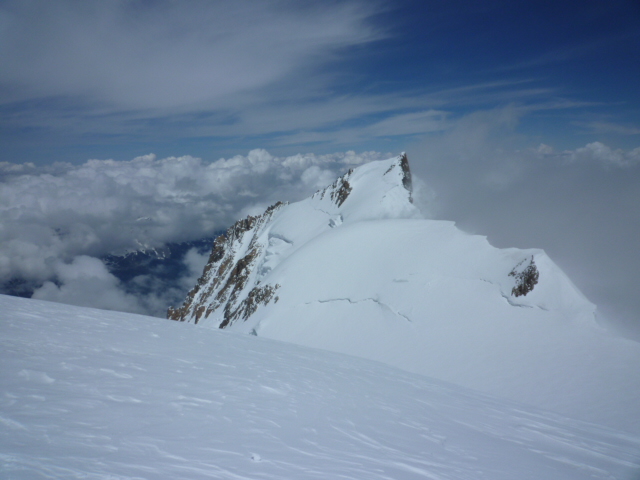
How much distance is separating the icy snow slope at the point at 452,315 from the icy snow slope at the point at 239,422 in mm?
5003

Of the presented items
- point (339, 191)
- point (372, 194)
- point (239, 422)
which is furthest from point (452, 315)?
point (339, 191)

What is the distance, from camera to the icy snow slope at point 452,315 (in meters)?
12.4

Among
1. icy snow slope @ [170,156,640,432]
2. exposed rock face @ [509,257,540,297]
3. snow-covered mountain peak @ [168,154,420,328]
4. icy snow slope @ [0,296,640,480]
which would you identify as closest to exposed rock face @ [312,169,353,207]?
snow-covered mountain peak @ [168,154,420,328]

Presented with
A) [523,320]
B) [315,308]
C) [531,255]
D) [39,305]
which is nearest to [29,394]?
[39,305]

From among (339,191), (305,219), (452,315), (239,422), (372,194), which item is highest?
(339,191)

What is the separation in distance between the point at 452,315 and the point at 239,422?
49.1ft

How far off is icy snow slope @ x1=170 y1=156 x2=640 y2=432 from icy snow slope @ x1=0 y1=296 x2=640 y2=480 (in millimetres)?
5003

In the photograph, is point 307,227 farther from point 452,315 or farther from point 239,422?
point 239,422

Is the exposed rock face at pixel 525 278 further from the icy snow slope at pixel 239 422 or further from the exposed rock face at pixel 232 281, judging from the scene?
the exposed rock face at pixel 232 281

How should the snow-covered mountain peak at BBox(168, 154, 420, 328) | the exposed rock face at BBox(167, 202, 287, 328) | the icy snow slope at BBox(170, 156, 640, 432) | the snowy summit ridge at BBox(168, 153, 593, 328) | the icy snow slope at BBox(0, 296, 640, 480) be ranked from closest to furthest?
the icy snow slope at BBox(0, 296, 640, 480), the icy snow slope at BBox(170, 156, 640, 432), the snowy summit ridge at BBox(168, 153, 593, 328), the exposed rock face at BBox(167, 202, 287, 328), the snow-covered mountain peak at BBox(168, 154, 420, 328)

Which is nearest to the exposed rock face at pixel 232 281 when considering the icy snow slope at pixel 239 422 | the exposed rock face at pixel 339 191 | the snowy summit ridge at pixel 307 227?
the snowy summit ridge at pixel 307 227

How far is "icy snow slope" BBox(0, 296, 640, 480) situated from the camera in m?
3.83

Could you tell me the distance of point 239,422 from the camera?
5020 millimetres

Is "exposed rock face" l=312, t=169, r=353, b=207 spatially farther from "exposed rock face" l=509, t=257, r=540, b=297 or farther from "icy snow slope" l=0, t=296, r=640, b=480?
"icy snow slope" l=0, t=296, r=640, b=480
